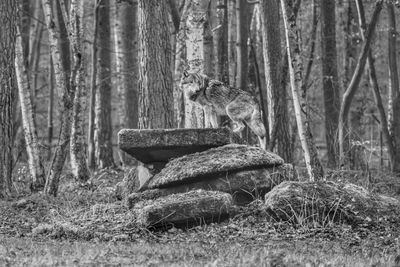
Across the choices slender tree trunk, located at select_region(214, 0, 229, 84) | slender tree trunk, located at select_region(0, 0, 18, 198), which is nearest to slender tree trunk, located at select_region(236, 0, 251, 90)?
slender tree trunk, located at select_region(214, 0, 229, 84)

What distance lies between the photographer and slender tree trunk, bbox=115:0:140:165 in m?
24.3

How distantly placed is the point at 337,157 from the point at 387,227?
8.35 meters

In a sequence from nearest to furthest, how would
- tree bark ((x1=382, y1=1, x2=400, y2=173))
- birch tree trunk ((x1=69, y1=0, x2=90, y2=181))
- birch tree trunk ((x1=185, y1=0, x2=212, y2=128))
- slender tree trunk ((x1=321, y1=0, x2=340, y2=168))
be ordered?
birch tree trunk ((x1=69, y1=0, x2=90, y2=181)), birch tree trunk ((x1=185, y1=0, x2=212, y2=128)), tree bark ((x1=382, y1=1, x2=400, y2=173)), slender tree trunk ((x1=321, y1=0, x2=340, y2=168))

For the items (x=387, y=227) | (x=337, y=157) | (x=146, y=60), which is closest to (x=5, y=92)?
(x=146, y=60)

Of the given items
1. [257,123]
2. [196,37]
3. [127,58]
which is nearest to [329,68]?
[127,58]

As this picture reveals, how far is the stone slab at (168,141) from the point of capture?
42.0 feet

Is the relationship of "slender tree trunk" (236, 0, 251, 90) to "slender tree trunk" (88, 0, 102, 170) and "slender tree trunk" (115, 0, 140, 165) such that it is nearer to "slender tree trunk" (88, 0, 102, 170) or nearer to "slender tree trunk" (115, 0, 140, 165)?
"slender tree trunk" (115, 0, 140, 165)

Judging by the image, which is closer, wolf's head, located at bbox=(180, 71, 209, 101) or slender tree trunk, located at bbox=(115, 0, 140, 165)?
wolf's head, located at bbox=(180, 71, 209, 101)

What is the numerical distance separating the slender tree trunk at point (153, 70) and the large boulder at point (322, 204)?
15.2 ft

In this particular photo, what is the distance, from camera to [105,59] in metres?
25.0

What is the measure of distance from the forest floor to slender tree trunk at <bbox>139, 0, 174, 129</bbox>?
2508 millimetres

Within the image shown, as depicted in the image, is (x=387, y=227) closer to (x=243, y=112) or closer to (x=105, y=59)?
(x=243, y=112)

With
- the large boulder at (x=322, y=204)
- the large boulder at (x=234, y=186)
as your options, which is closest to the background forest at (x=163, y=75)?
the large boulder at (x=234, y=186)

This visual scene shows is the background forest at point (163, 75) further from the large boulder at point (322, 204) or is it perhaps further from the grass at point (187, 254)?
the grass at point (187, 254)
